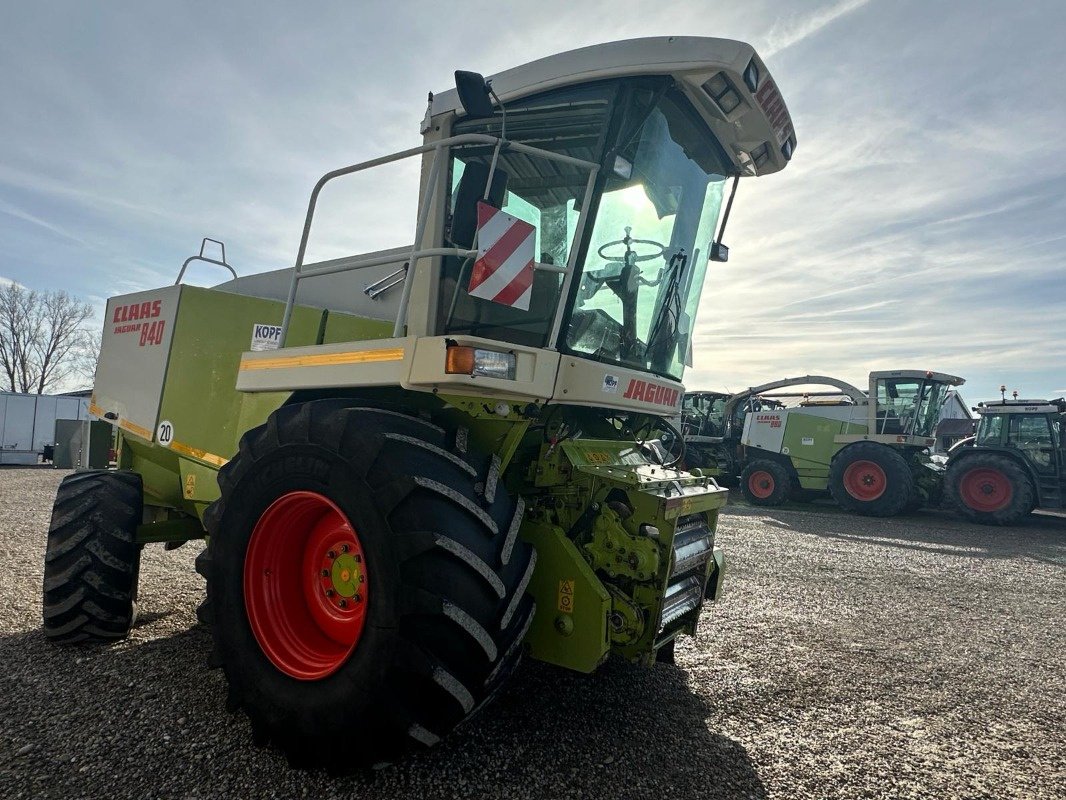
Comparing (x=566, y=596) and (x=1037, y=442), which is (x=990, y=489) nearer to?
(x=1037, y=442)

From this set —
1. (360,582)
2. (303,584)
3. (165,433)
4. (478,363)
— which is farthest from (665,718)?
(165,433)

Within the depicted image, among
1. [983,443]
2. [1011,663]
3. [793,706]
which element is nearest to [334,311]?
[793,706]

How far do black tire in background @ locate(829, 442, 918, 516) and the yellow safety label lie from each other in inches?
471

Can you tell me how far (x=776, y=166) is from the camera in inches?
149

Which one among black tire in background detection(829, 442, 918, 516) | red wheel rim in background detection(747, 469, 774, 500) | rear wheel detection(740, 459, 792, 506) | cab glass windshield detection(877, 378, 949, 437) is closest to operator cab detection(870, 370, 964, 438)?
cab glass windshield detection(877, 378, 949, 437)

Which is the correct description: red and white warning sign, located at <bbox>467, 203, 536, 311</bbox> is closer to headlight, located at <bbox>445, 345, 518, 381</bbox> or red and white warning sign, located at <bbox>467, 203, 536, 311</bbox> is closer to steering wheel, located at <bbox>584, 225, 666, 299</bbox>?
headlight, located at <bbox>445, 345, 518, 381</bbox>

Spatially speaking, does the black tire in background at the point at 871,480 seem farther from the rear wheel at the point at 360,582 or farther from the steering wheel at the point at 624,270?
the rear wheel at the point at 360,582

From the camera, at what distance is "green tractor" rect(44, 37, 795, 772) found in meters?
2.28

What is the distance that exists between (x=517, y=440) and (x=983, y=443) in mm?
13627

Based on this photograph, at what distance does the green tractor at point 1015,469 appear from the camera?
11750mm

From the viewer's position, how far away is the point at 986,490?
12.0m

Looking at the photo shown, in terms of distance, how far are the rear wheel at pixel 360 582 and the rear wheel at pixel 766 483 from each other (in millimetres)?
13419

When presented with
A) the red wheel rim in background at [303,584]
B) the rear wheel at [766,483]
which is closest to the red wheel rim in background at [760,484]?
the rear wheel at [766,483]

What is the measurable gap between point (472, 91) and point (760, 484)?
1405cm
